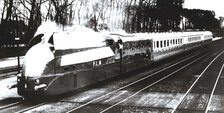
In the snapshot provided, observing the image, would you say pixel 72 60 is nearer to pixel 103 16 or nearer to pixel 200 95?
pixel 200 95

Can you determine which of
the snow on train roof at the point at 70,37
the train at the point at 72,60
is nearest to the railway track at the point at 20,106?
the train at the point at 72,60

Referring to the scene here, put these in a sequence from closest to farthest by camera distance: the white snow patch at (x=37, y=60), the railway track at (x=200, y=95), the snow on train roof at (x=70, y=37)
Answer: the railway track at (x=200, y=95)
the white snow patch at (x=37, y=60)
the snow on train roof at (x=70, y=37)

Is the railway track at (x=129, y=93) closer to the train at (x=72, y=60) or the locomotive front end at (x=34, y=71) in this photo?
the train at (x=72, y=60)

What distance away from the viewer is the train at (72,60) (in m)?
13.6

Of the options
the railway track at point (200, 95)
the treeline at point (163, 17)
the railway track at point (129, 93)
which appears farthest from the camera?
the treeline at point (163, 17)

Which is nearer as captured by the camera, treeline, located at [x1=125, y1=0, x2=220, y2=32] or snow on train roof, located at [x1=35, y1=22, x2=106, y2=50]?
snow on train roof, located at [x1=35, y1=22, x2=106, y2=50]

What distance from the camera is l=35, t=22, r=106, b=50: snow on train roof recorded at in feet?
48.5

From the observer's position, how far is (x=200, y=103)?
46.1 ft

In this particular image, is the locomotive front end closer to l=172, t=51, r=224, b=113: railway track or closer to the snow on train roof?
the snow on train roof

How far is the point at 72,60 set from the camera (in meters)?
15.4

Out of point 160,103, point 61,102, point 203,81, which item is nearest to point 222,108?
point 160,103

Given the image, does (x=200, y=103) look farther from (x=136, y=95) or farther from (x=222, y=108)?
(x=136, y=95)

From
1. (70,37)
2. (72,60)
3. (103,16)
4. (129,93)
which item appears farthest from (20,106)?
(103,16)

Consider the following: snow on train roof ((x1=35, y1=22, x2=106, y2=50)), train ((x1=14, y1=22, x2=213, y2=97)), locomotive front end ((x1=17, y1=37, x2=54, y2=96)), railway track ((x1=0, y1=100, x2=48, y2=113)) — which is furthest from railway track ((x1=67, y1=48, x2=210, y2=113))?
snow on train roof ((x1=35, y1=22, x2=106, y2=50))
